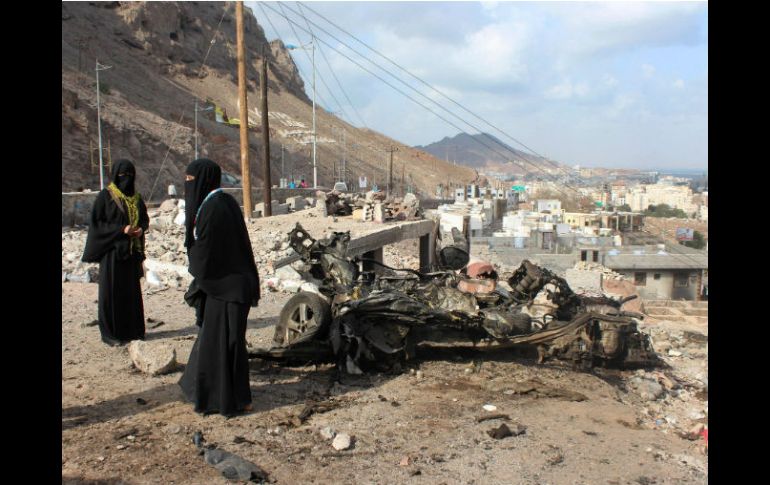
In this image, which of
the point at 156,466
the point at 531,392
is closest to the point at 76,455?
the point at 156,466

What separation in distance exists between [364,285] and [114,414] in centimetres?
266

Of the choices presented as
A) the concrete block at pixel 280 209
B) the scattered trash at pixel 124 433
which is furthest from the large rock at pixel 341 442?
the concrete block at pixel 280 209

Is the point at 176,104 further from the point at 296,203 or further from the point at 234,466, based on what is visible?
the point at 234,466

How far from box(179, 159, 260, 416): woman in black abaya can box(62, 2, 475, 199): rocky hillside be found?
23.1m

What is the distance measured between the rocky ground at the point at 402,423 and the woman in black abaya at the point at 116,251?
29 centimetres

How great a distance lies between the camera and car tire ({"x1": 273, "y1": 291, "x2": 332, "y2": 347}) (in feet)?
17.6

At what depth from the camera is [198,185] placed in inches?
167

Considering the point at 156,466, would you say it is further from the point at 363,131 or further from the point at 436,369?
the point at 363,131

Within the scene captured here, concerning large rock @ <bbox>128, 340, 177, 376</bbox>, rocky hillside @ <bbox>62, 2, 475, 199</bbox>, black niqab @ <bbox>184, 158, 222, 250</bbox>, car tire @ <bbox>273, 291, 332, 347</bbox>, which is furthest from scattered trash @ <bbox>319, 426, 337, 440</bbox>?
rocky hillside @ <bbox>62, 2, 475, 199</bbox>

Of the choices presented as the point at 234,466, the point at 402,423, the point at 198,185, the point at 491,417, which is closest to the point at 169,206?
the point at 198,185

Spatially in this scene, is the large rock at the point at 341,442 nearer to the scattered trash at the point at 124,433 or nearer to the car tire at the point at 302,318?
the scattered trash at the point at 124,433

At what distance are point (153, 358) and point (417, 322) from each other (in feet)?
7.44

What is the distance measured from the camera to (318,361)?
553 centimetres
